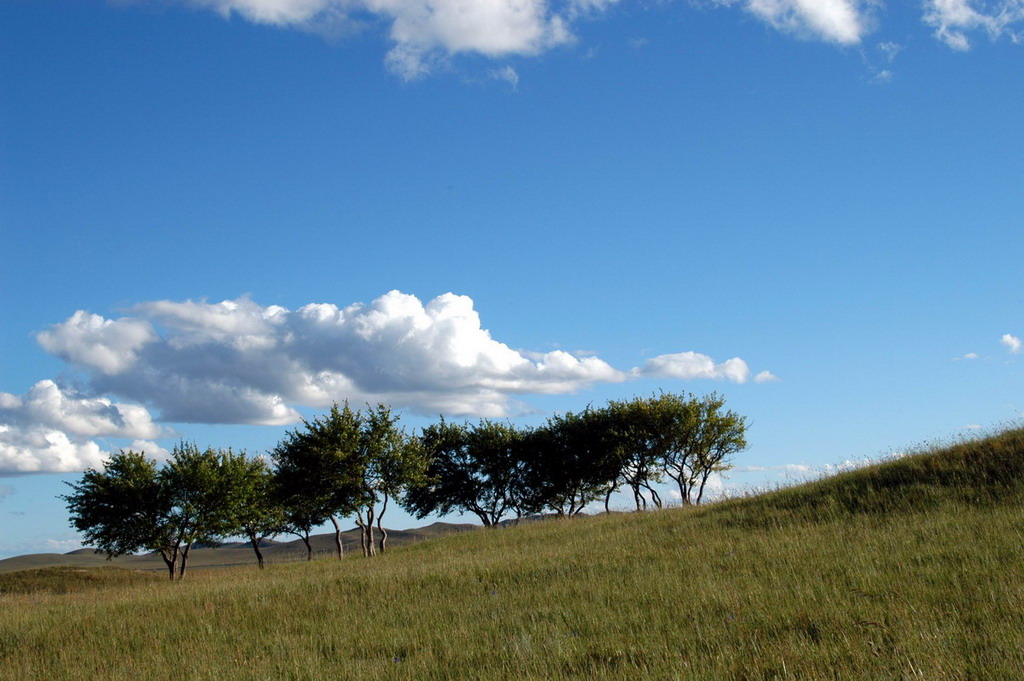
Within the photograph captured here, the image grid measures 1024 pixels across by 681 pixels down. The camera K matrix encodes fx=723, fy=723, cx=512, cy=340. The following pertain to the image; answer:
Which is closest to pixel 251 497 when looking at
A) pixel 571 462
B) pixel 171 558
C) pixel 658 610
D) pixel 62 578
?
pixel 171 558

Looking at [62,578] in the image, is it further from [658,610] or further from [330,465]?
[658,610]

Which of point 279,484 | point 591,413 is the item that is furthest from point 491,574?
point 591,413

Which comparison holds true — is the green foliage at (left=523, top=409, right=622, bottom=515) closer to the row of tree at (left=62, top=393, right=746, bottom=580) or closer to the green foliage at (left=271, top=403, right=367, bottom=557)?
the row of tree at (left=62, top=393, right=746, bottom=580)

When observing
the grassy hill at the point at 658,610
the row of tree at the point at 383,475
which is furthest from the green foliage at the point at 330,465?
the grassy hill at the point at 658,610

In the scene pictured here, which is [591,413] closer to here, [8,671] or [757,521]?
[757,521]

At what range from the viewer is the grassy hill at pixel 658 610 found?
8930mm

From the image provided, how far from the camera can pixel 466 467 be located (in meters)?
69.9

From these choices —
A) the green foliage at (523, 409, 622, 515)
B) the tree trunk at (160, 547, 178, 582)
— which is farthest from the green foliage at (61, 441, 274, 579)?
the green foliage at (523, 409, 622, 515)

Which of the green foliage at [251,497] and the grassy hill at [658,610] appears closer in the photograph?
the grassy hill at [658,610]

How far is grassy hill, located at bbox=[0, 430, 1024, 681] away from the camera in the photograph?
8930 millimetres

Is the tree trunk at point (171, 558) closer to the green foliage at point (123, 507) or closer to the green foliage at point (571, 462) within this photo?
the green foliage at point (123, 507)

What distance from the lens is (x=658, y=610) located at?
468 inches

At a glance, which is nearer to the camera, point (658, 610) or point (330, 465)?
point (658, 610)

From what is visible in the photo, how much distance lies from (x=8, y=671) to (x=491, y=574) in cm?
1017
